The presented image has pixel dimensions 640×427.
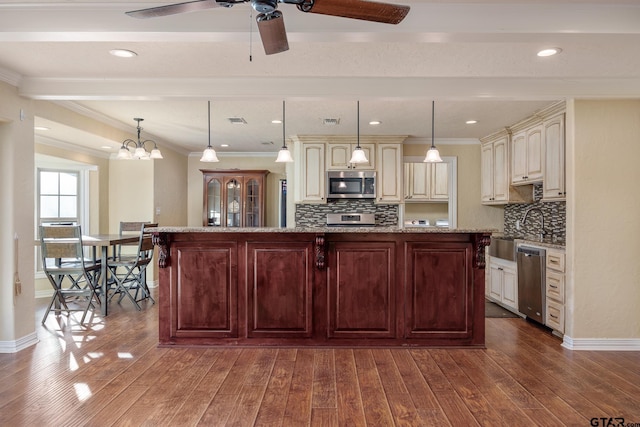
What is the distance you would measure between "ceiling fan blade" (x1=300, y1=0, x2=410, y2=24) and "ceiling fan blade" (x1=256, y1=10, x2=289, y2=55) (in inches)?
4.8

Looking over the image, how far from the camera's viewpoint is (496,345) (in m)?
3.50

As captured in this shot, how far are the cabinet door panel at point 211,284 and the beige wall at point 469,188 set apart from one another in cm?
374

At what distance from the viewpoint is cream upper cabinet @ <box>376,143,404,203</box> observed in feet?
19.0

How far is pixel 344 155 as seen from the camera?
582 centimetres

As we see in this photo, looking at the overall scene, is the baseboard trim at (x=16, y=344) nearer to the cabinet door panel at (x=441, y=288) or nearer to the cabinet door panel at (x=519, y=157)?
the cabinet door panel at (x=441, y=288)

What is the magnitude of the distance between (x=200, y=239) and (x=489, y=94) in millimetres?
2803

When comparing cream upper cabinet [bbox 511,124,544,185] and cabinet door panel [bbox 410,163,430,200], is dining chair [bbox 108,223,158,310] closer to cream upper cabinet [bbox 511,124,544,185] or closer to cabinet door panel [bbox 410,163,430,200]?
cabinet door panel [bbox 410,163,430,200]

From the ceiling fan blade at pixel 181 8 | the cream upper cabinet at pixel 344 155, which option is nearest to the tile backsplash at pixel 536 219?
the cream upper cabinet at pixel 344 155

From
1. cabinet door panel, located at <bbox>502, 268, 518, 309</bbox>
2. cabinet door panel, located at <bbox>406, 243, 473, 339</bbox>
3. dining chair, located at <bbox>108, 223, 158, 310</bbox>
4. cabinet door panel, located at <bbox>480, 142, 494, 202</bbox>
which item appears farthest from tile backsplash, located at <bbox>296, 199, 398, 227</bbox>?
cabinet door panel, located at <bbox>406, 243, 473, 339</bbox>

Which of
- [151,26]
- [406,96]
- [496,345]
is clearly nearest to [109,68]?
[151,26]

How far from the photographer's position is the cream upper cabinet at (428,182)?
661 centimetres

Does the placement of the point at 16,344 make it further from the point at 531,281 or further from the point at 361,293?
the point at 531,281

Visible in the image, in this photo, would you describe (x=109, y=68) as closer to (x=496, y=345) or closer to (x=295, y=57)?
(x=295, y=57)

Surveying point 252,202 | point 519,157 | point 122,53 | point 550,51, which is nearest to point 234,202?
point 252,202
